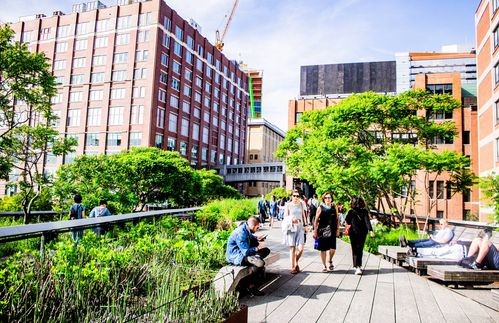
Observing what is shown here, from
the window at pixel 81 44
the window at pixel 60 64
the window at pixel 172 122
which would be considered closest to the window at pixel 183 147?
the window at pixel 172 122

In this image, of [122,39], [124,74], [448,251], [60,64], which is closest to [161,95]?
[124,74]

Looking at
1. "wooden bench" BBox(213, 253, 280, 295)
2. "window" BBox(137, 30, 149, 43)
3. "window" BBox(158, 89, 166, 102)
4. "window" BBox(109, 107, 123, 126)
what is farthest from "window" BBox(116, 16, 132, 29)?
"wooden bench" BBox(213, 253, 280, 295)

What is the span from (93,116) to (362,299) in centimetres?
5843

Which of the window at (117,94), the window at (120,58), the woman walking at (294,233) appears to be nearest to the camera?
the woman walking at (294,233)

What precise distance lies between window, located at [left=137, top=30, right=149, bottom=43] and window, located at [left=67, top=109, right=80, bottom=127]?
1578cm

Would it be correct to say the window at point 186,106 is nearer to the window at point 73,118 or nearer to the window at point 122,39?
the window at point 122,39

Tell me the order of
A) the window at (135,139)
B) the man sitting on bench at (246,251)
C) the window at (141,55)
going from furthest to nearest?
the window at (141,55), the window at (135,139), the man sitting on bench at (246,251)

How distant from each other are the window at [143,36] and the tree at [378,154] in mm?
39444

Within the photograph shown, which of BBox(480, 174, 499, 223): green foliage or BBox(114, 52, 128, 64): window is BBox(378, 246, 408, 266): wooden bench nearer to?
BBox(480, 174, 499, 223): green foliage

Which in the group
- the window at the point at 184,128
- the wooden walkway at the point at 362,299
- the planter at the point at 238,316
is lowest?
the wooden walkway at the point at 362,299

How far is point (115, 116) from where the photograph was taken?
55.2 metres

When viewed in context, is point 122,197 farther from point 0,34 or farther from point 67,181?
point 0,34

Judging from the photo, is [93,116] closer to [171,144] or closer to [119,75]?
[119,75]

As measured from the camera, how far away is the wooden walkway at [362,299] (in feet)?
16.8
